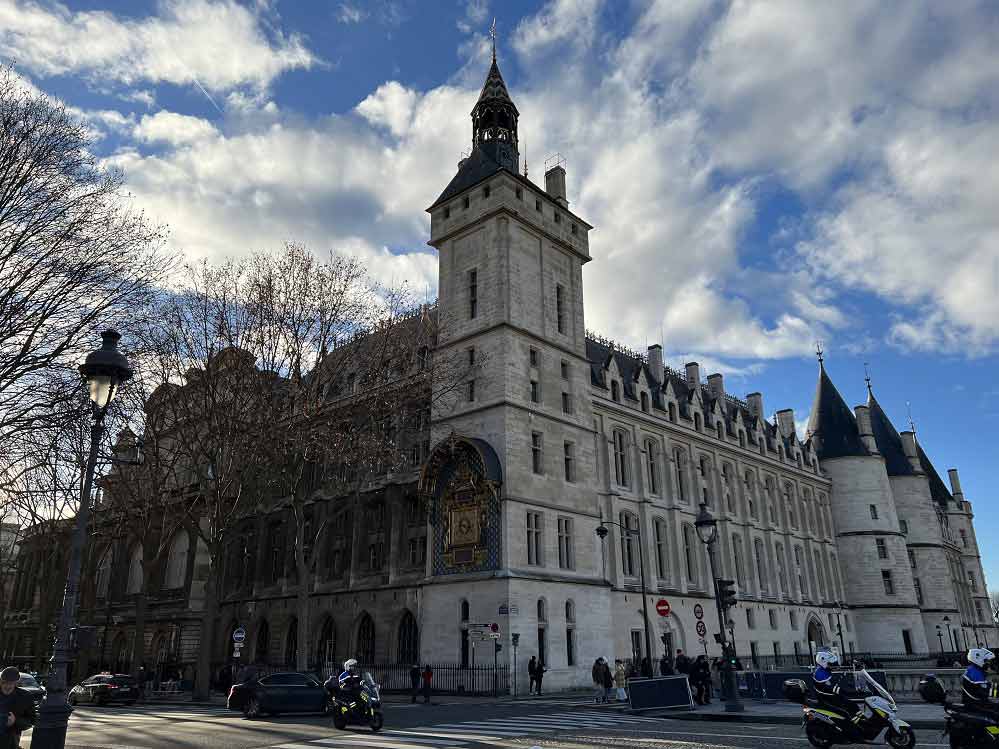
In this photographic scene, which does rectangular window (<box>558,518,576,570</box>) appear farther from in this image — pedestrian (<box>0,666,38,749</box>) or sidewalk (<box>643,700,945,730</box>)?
pedestrian (<box>0,666,38,749</box>)

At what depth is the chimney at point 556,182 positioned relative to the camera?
40.9 meters

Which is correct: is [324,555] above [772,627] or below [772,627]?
above

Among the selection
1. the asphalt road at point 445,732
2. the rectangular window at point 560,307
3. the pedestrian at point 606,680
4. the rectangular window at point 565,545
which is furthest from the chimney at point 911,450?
the asphalt road at point 445,732

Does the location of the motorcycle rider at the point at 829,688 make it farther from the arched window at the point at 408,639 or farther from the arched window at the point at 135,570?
the arched window at the point at 135,570

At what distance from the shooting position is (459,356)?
3444 cm

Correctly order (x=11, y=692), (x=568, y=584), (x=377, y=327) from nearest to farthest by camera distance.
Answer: (x=11, y=692), (x=377, y=327), (x=568, y=584)

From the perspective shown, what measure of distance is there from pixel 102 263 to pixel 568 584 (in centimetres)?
2312

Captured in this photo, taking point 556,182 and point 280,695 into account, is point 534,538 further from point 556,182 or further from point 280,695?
point 556,182

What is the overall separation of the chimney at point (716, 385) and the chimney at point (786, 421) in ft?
36.3

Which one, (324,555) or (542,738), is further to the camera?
(324,555)

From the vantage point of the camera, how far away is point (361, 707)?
16.0 metres

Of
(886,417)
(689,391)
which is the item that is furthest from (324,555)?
(886,417)

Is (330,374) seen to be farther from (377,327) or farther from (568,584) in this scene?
(568,584)

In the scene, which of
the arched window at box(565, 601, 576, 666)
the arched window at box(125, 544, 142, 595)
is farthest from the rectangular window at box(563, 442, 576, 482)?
the arched window at box(125, 544, 142, 595)
